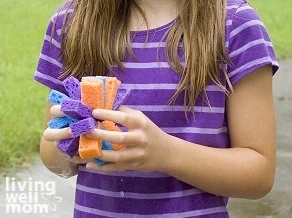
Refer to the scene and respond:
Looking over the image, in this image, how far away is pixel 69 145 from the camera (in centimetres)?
128

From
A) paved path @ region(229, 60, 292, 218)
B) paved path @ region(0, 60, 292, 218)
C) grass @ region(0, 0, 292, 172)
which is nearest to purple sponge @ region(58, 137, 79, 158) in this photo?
paved path @ region(0, 60, 292, 218)

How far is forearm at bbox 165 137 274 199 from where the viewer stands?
1415mm

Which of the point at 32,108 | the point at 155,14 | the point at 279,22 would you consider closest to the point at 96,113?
the point at 155,14

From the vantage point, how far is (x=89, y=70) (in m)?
1.61

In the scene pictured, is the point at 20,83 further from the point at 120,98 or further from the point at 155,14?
the point at 120,98

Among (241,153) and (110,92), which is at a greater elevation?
(110,92)

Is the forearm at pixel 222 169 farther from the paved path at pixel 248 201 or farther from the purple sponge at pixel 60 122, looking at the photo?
the paved path at pixel 248 201

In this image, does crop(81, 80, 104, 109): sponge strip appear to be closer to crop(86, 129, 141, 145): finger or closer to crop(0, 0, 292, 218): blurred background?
crop(86, 129, 141, 145): finger

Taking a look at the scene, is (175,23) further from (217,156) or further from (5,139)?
(5,139)

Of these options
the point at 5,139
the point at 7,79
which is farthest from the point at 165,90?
the point at 7,79

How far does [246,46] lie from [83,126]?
0.45m

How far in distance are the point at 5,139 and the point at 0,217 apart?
0.84 metres

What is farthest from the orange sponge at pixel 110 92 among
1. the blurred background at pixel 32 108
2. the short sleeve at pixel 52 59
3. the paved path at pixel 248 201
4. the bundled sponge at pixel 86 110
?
the paved path at pixel 248 201

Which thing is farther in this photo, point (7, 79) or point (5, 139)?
point (7, 79)
